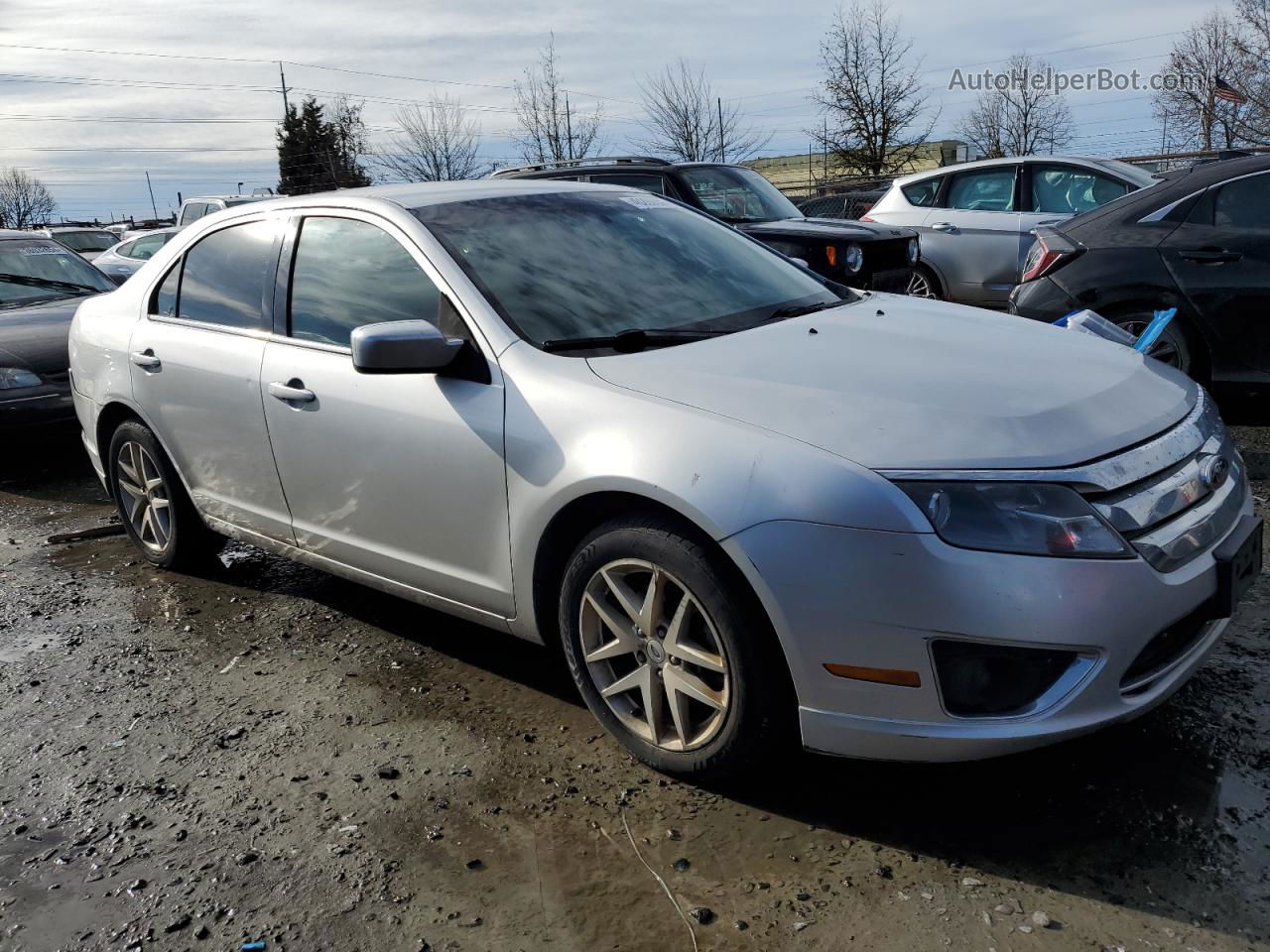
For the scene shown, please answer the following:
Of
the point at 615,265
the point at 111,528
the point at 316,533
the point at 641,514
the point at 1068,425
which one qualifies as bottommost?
the point at 111,528

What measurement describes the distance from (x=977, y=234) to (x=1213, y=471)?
7.38 m

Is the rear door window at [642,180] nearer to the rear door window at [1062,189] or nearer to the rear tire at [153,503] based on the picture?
the rear door window at [1062,189]

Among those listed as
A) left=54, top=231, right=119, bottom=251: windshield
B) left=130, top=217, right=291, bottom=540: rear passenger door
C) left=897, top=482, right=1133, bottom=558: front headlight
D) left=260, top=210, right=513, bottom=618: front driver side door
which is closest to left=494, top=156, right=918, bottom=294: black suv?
left=130, top=217, right=291, bottom=540: rear passenger door

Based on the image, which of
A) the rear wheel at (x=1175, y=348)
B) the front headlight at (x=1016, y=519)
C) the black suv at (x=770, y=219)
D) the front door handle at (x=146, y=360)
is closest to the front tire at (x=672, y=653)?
the front headlight at (x=1016, y=519)

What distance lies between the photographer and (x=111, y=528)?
6039 mm

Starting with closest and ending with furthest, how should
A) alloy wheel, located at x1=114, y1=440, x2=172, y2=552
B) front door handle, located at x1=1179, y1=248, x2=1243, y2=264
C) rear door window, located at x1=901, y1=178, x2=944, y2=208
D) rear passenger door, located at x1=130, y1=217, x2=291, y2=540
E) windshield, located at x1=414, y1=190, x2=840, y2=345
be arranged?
windshield, located at x1=414, y1=190, x2=840, y2=345
rear passenger door, located at x1=130, y1=217, x2=291, y2=540
alloy wheel, located at x1=114, y1=440, x2=172, y2=552
front door handle, located at x1=1179, y1=248, x2=1243, y2=264
rear door window, located at x1=901, y1=178, x2=944, y2=208

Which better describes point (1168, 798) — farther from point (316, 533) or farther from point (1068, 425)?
point (316, 533)

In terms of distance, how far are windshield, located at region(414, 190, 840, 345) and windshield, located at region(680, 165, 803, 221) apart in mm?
5631

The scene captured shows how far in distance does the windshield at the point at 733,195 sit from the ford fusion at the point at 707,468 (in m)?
5.53

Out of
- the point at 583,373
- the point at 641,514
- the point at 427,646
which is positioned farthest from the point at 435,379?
the point at 427,646

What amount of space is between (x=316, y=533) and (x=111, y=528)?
8.92 ft

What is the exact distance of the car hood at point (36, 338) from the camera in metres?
7.27

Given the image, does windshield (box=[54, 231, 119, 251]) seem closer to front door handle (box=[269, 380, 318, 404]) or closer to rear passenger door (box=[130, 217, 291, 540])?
rear passenger door (box=[130, 217, 291, 540])

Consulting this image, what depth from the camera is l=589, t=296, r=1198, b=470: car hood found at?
2584 millimetres
